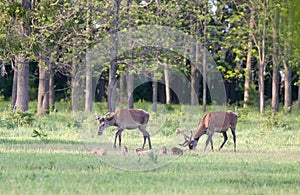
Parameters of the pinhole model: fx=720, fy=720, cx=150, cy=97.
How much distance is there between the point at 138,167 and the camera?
39.0 ft

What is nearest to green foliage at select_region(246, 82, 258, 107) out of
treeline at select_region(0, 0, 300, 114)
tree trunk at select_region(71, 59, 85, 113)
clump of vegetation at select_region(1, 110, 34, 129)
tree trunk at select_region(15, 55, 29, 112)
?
treeline at select_region(0, 0, 300, 114)

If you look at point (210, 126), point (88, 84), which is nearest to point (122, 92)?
point (88, 84)

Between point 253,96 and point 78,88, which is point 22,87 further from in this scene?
point 253,96

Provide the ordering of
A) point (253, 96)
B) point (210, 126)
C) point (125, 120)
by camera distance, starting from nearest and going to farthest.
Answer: point (210, 126), point (125, 120), point (253, 96)

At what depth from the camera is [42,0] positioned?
23219 millimetres

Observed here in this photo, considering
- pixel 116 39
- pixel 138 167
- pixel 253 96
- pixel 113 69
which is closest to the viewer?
pixel 138 167

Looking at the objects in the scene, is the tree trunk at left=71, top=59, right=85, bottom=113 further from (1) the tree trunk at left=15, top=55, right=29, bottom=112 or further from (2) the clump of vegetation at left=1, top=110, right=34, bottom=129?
(2) the clump of vegetation at left=1, top=110, right=34, bottom=129

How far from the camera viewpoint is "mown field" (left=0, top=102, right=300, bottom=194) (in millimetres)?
9742

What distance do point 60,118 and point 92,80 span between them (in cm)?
205

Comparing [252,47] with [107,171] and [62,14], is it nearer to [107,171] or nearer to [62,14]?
[62,14]

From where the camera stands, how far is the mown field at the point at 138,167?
32.0ft

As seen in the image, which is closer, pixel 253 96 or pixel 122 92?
pixel 122 92

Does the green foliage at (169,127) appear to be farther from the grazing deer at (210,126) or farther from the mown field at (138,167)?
the grazing deer at (210,126)

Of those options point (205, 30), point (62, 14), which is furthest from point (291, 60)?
point (62, 14)
